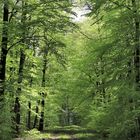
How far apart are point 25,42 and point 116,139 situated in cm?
691

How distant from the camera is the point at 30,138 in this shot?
18.8 m

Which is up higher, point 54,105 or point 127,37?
point 127,37

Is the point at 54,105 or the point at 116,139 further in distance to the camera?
the point at 54,105

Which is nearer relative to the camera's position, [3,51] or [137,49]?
[137,49]

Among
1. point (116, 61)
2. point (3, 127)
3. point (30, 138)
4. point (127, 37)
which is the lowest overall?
point (30, 138)

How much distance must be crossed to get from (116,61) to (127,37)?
3.83 ft

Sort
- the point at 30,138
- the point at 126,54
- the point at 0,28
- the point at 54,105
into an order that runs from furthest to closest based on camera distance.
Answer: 1. the point at 54,105
2. the point at 30,138
3. the point at 126,54
4. the point at 0,28

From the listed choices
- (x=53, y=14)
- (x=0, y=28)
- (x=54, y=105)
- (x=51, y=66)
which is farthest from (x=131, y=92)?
→ (x=54, y=105)

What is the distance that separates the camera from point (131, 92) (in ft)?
41.1

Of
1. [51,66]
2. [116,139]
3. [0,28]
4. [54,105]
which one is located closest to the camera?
[0,28]

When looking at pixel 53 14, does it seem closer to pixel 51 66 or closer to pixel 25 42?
pixel 25 42

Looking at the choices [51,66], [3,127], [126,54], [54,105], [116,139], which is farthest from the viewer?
[54,105]

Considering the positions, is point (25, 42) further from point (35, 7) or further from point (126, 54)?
point (126, 54)

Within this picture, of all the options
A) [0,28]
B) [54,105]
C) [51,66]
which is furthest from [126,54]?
[54,105]
